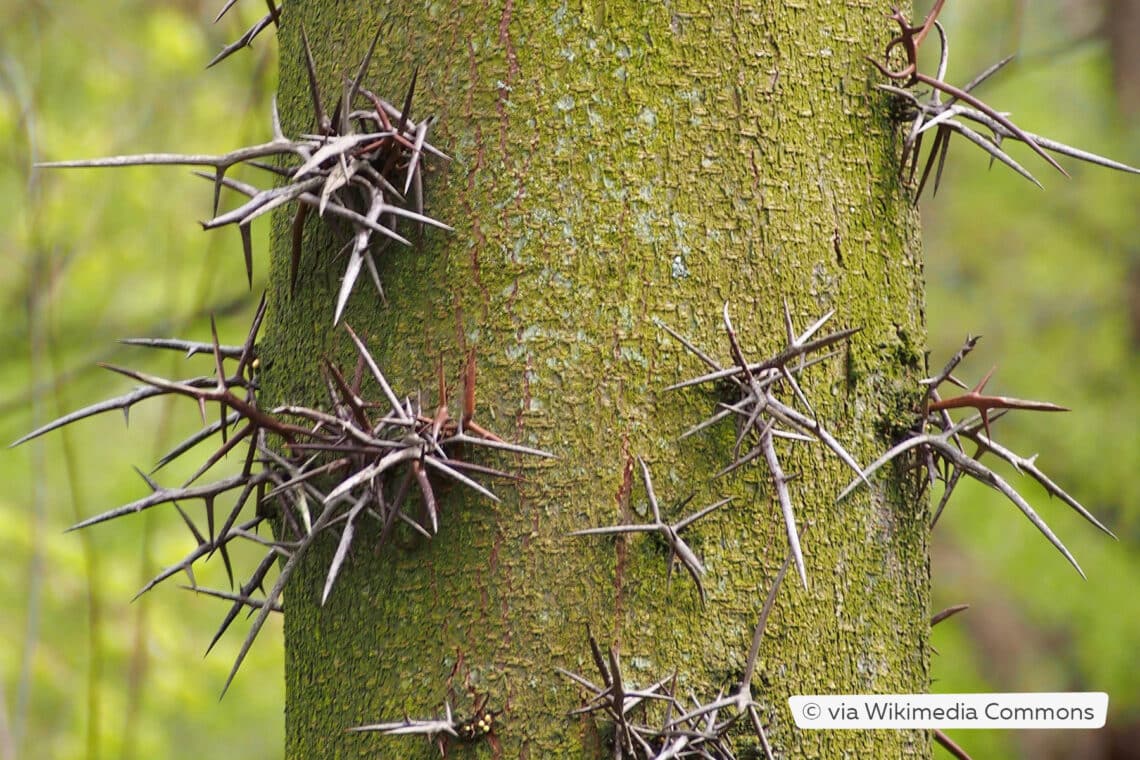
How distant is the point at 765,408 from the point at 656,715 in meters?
0.35

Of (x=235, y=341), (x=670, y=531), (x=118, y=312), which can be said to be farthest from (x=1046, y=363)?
(x=670, y=531)

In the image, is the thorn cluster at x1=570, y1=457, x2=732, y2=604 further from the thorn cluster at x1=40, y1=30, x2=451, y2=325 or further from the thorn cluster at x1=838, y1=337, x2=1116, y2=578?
the thorn cluster at x1=40, y1=30, x2=451, y2=325

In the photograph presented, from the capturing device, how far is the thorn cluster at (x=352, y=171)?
1.07 m

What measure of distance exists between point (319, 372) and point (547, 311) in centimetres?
31

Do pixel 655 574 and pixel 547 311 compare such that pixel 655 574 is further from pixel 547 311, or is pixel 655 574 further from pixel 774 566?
pixel 547 311

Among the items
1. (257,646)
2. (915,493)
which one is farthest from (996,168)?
(915,493)

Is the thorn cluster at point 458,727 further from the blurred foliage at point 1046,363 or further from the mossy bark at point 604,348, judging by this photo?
the blurred foliage at point 1046,363

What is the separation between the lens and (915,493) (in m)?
1.30

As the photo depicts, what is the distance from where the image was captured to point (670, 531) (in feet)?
3.53

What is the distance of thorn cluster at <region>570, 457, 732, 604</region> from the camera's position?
42.2 inches

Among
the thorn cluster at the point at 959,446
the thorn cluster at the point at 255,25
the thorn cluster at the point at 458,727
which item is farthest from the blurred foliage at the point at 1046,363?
the thorn cluster at the point at 458,727

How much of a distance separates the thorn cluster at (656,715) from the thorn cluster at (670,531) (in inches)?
4.3

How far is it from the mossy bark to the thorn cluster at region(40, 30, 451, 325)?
42 millimetres

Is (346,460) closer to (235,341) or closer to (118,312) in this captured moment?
(235,341)
